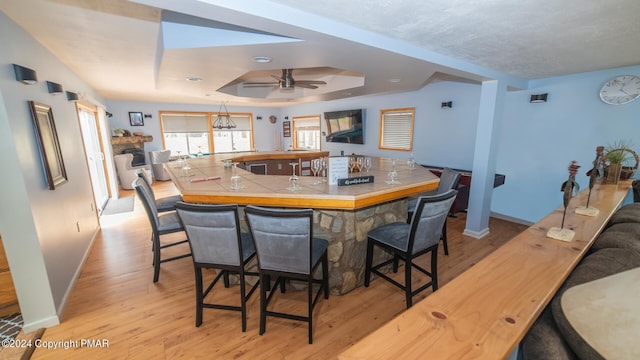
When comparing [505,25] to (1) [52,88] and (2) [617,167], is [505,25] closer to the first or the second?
(2) [617,167]

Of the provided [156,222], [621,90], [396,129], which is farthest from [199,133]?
[621,90]

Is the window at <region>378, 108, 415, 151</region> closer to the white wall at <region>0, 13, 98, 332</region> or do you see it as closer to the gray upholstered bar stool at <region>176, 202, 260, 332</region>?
the gray upholstered bar stool at <region>176, 202, 260, 332</region>

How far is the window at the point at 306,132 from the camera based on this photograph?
837cm

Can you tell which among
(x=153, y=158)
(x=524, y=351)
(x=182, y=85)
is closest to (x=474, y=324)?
(x=524, y=351)

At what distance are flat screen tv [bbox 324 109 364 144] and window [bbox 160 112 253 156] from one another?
11.7ft

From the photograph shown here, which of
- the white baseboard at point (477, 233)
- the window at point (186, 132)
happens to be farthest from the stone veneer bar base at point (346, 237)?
the window at point (186, 132)

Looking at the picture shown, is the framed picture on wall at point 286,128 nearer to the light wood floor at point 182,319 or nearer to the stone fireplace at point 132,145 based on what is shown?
the stone fireplace at point 132,145

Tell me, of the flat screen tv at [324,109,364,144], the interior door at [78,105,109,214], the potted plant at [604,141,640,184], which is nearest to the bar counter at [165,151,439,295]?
the potted plant at [604,141,640,184]

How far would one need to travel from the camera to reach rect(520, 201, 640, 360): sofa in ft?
2.50

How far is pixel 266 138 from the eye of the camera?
10.0m

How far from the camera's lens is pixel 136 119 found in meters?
7.57

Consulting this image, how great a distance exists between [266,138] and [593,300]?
9885 mm

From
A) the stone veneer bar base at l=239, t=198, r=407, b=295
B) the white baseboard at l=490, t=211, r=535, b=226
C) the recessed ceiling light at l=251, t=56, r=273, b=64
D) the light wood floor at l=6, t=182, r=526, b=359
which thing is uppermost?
the recessed ceiling light at l=251, t=56, r=273, b=64

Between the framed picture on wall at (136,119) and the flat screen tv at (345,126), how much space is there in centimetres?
550
